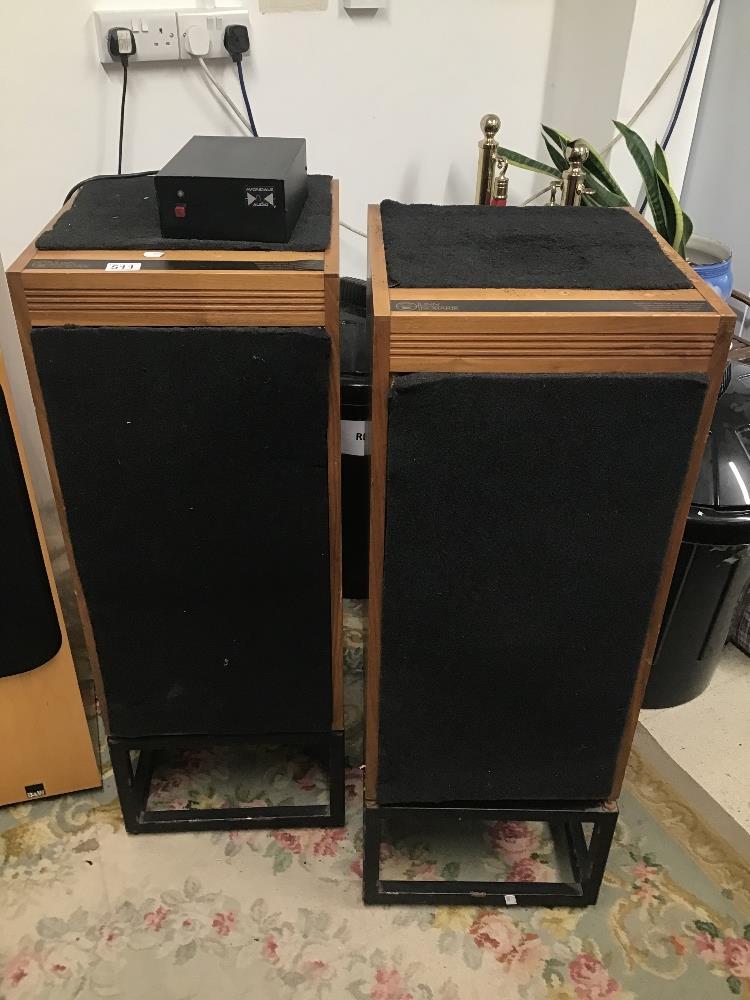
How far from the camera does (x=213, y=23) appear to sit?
1316mm

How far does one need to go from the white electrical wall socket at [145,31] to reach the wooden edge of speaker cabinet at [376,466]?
1.84 ft

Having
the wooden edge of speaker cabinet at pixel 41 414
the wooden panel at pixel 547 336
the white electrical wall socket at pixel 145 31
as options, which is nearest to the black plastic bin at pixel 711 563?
the wooden panel at pixel 547 336

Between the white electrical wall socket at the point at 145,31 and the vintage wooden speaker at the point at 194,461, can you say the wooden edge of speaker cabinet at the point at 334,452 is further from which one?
the white electrical wall socket at the point at 145,31

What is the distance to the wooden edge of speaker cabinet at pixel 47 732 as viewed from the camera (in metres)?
1.14

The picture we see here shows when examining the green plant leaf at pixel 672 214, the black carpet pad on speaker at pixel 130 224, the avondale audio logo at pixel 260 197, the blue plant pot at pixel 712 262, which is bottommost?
the blue plant pot at pixel 712 262

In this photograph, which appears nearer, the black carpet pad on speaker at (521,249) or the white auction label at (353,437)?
the black carpet pad on speaker at (521,249)

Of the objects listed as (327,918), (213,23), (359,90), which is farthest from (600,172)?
(327,918)

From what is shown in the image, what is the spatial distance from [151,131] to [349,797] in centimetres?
113

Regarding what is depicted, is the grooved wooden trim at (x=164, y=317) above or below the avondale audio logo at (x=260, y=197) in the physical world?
below

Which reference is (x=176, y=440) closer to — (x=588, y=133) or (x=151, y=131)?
(x=151, y=131)

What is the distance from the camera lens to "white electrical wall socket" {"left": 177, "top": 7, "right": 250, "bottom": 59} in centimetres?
130

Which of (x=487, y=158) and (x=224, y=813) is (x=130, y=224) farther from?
(x=224, y=813)

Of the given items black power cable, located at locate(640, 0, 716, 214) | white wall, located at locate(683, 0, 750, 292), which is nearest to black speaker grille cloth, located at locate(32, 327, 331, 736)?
black power cable, located at locate(640, 0, 716, 214)

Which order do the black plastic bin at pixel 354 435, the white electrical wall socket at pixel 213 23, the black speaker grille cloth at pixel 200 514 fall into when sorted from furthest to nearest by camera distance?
the white electrical wall socket at pixel 213 23
the black plastic bin at pixel 354 435
the black speaker grille cloth at pixel 200 514
